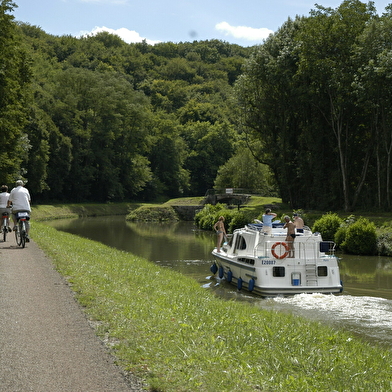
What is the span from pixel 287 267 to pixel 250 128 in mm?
41647

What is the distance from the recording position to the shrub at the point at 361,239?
106ft

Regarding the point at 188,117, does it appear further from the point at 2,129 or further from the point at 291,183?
the point at 2,129

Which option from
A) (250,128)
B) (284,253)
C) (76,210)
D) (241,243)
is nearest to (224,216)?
(250,128)

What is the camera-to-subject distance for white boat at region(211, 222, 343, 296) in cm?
1905

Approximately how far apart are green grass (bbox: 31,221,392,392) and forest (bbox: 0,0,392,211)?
1017 inches

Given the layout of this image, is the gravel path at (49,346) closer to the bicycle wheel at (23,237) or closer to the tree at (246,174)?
the bicycle wheel at (23,237)

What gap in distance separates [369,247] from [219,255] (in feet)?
42.0

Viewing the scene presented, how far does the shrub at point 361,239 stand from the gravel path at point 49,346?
24.5m

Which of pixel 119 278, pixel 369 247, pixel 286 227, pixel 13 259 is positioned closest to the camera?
pixel 119 278

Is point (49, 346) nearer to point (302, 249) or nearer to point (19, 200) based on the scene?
point (19, 200)

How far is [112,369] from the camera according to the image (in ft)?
20.1

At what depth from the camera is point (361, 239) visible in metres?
32.4

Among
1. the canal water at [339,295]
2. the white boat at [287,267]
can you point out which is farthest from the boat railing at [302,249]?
the canal water at [339,295]

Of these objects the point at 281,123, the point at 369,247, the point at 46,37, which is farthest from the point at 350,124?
the point at 46,37
